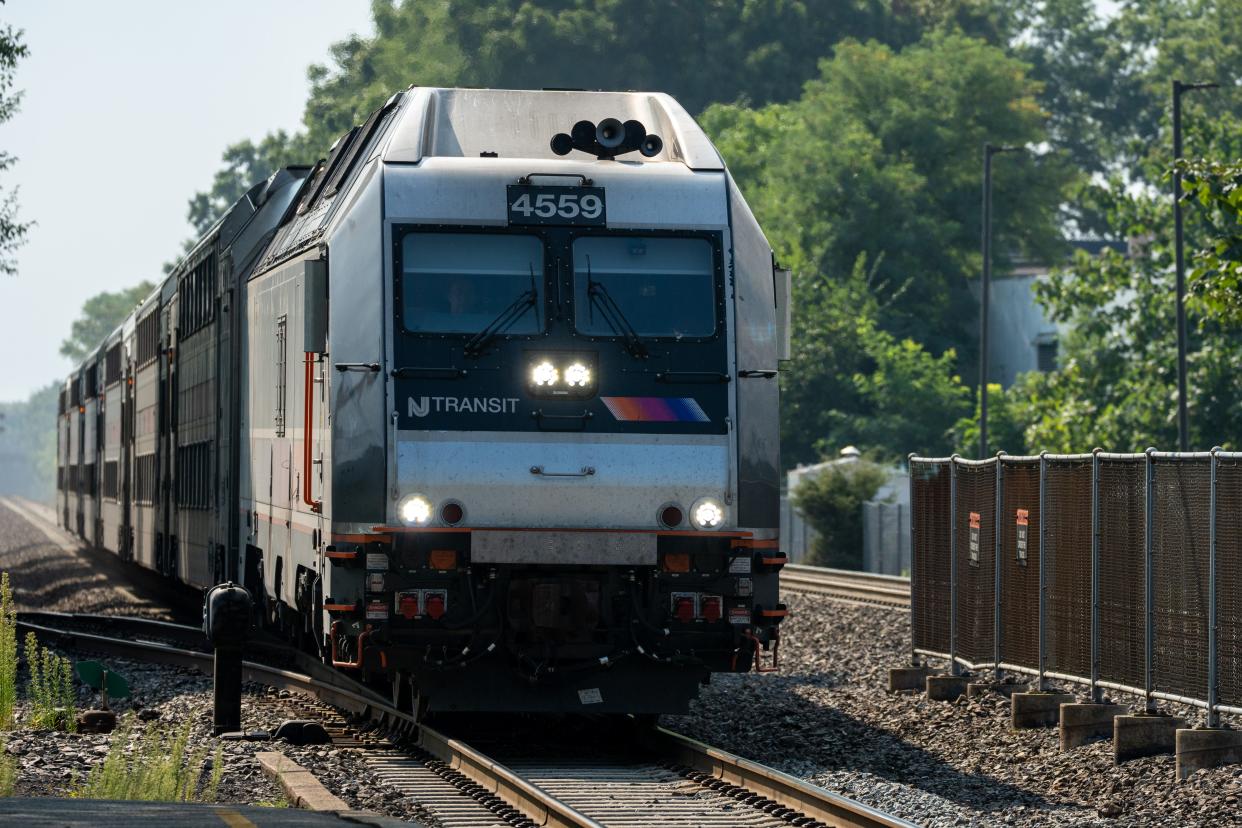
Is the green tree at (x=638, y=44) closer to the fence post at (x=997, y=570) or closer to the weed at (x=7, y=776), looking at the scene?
the fence post at (x=997, y=570)

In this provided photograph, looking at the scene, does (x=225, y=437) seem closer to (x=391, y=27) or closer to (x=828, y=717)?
(x=828, y=717)

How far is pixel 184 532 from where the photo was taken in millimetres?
22828

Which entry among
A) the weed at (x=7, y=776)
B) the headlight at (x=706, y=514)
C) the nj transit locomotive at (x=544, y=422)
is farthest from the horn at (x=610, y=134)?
the weed at (x=7, y=776)

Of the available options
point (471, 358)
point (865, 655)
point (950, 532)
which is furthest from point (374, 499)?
point (865, 655)

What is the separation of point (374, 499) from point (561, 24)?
77.1 meters

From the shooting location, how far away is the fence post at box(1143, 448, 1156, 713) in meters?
13.6

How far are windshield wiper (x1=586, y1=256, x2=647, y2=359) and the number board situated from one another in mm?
260

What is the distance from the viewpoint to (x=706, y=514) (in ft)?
42.1

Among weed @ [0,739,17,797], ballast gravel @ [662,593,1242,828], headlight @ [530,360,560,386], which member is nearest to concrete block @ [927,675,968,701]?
ballast gravel @ [662,593,1242,828]

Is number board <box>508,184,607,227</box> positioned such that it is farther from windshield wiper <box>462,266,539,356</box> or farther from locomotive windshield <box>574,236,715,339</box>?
windshield wiper <box>462,266,539,356</box>

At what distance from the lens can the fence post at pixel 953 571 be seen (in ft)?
57.2

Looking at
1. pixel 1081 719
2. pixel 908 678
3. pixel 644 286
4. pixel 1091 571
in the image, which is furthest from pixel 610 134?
pixel 908 678

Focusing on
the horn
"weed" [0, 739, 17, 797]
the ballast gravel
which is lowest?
the ballast gravel

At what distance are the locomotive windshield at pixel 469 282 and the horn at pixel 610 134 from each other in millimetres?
974
